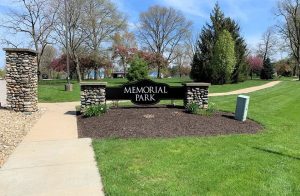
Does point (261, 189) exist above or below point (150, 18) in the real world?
below

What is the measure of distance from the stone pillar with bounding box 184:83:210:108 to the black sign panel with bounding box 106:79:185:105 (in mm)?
426

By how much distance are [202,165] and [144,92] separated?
255 inches

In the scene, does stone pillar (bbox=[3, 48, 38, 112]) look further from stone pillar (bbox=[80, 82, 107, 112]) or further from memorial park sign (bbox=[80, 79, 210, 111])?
memorial park sign (bbox=[80, 79, 210, 111])

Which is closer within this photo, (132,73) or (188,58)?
(132,73)

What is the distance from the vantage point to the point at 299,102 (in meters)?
16.8

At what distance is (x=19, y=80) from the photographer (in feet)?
40.6

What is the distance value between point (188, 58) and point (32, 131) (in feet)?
217

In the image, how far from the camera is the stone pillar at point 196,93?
11.9 m

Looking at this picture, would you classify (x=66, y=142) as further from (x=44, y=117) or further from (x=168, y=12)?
(x=168, y=12)

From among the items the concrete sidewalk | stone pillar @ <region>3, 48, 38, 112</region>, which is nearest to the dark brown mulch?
the concrete sidewalk

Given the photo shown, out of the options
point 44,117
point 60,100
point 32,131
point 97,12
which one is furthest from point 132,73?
point 97,12

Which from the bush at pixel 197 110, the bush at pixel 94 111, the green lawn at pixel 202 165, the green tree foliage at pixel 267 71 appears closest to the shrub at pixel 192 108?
the bush at pixel 197 110

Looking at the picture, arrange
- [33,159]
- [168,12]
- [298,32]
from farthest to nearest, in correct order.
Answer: [168,12] → [298,32] → [33,159]

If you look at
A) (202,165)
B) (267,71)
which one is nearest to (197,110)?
(202,165)
